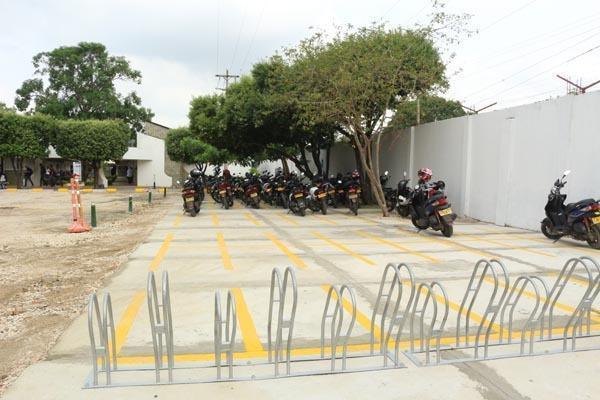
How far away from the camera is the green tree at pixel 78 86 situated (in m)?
38.7

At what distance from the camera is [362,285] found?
232 inches

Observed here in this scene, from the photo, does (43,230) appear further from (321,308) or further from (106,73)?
(106,73)

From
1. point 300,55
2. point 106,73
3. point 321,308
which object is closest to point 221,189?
point 300,55

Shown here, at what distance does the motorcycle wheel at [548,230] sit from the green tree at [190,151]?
2738 cm

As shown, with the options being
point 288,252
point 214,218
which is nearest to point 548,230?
point 288,252

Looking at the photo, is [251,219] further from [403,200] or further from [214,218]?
[403,200]

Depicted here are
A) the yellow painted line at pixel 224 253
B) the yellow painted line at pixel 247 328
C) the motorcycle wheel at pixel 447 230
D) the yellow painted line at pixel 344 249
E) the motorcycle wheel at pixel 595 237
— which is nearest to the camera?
the yellow painted line at pixel 247 328

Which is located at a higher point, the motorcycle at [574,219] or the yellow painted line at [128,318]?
the motorcycle at [574,219]

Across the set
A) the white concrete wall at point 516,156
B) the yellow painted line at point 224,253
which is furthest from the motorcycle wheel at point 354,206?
the yellow painted line at point 224,253

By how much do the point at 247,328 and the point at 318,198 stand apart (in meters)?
10.1

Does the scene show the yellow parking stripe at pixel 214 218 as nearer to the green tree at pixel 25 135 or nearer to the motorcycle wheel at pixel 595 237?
the motorcycle wheel at pixel 595 237

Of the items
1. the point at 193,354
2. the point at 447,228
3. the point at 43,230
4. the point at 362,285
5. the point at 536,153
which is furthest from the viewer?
the point at 43,230

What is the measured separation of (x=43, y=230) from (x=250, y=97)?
24.8 ft

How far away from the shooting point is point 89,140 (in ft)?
97.8
